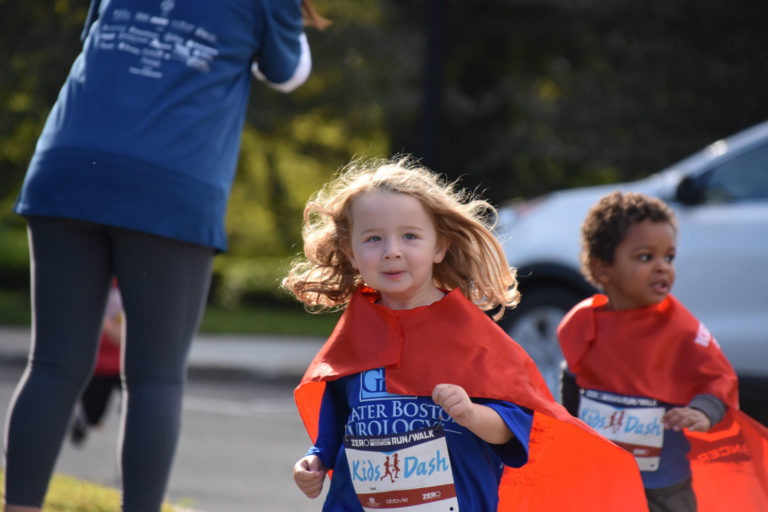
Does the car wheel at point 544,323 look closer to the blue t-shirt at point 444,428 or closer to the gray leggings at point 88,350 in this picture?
the gray leggings at point 88,350

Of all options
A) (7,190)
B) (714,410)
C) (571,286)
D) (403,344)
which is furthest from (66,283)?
(7,190)

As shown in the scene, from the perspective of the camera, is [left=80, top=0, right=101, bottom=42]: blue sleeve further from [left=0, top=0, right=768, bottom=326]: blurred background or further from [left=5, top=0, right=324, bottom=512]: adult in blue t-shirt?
[left=0, top=0, right=768, bottom=326]: blurred background

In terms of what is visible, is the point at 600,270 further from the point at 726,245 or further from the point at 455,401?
the point at 726,245

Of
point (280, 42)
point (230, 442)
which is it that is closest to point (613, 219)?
point (280, 42)

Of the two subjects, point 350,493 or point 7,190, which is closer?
point 350,493

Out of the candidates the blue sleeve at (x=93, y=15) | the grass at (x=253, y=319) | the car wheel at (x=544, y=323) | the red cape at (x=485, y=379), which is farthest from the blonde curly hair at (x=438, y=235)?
the grass at (x=253, y=319)

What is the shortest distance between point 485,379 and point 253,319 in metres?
14.6

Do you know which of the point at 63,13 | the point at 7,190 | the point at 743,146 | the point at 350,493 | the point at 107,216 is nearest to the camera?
the point at 350,493

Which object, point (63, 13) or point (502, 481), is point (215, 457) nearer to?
point (502, 481)

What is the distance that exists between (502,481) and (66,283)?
1250mm

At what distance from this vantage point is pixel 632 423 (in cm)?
304

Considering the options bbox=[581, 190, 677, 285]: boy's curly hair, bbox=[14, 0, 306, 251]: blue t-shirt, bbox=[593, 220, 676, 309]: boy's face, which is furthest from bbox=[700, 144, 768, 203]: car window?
bbox=[14, 0, 306, 251]: blue t-shirt

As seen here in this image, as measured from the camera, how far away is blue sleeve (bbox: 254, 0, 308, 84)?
3.08 m

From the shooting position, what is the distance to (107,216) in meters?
2.78
